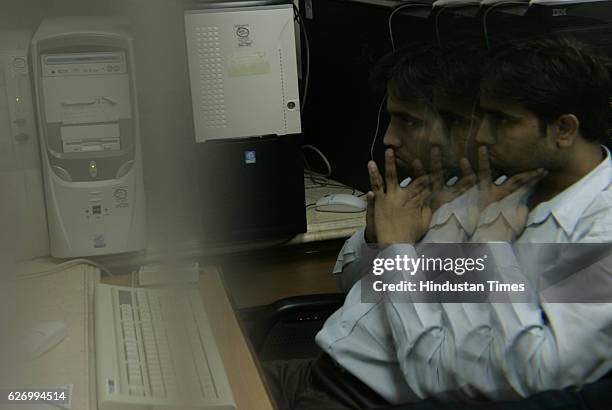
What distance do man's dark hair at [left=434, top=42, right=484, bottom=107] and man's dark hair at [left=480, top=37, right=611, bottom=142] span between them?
2 centimetres

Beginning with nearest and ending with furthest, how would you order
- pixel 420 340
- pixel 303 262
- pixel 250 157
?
pixel 420 340 < pixel 250 157 < pixel 303 262

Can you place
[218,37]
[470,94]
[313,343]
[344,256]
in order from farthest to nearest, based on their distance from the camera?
[313,343] → [344,256] → [218,37] → [470,94]

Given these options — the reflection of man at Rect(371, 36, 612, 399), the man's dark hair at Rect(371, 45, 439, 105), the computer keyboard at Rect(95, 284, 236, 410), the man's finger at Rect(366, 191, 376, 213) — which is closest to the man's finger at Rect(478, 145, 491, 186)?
the reflection of man at Rect(371, 36, 612, 399)

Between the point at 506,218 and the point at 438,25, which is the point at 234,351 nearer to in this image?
the point at 506,218

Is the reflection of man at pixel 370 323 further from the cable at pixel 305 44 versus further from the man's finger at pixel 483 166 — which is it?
the cable at pixel 305 44

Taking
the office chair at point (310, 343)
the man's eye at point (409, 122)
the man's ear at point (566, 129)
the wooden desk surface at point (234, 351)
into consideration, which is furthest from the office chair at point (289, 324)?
the man's ear at point (566, 129)

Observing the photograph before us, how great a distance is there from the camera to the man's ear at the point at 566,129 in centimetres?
109

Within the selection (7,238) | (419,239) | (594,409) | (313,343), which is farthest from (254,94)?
(7,238)

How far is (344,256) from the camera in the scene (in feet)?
4.37

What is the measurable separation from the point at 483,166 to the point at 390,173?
161 millimetres

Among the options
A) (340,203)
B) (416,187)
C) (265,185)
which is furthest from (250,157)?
(416,187)

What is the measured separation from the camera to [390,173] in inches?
48.0

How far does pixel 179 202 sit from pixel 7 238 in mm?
88

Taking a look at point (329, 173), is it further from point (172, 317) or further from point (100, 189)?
point (172, 317)
